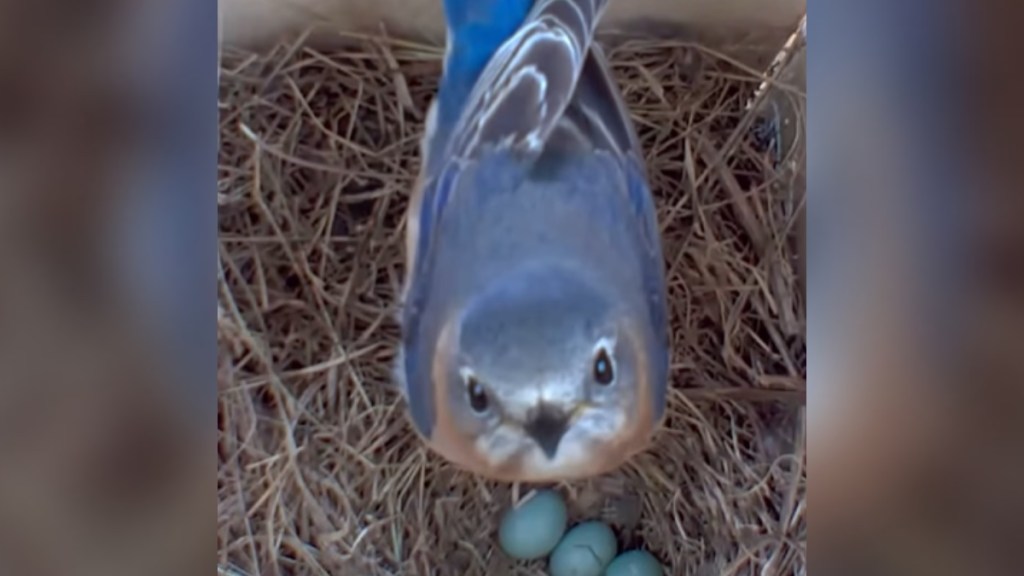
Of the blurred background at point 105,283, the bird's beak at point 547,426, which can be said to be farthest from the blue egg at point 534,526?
the blurred background at point 105,283

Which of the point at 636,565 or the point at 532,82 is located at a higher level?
the point at 532,82

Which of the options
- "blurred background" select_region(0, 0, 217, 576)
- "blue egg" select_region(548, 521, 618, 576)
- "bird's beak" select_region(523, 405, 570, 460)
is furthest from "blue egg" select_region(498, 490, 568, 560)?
"blurred background" select_region(0, 0, 217, 576)

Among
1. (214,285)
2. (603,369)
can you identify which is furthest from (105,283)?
(603,369)

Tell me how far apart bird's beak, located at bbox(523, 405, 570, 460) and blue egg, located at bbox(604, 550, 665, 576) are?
185 mm

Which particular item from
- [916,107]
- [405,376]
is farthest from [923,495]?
[405,376]

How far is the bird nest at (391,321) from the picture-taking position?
0.66 metres

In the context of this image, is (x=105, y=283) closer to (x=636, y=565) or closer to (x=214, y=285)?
(x=214, y=285)

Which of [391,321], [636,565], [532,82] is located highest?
[532,82]

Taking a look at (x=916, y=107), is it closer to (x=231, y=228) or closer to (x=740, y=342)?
(x=740, y=342)

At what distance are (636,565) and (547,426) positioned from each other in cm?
21

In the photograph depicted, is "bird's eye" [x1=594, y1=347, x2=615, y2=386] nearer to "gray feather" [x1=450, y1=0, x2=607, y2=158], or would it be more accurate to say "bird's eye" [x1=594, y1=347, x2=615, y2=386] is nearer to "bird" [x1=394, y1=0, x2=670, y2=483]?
"bird" [x1=394, y1=0, x2=670, y2=483]

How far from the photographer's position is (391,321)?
26.6 inches

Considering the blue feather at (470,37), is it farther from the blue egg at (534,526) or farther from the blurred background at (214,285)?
the blue egg at (534,526)

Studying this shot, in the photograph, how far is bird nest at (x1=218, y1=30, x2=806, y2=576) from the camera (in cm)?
66
